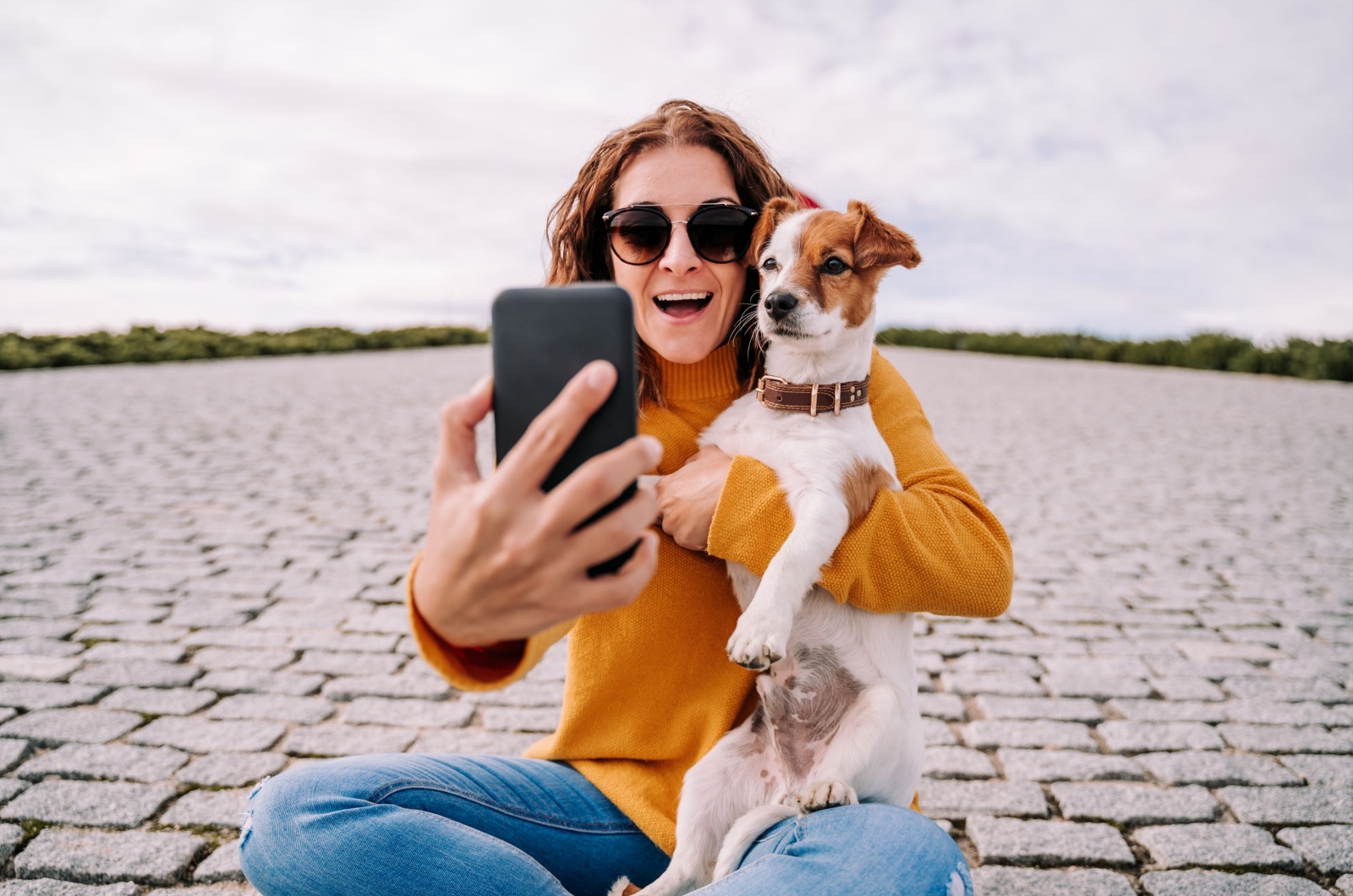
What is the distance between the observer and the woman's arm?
114 cm

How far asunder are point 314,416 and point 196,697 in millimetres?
8868

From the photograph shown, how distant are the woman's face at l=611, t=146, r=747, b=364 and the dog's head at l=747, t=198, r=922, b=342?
141 mm

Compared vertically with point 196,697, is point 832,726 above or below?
above

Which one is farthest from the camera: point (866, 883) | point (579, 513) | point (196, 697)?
point (196, 697)

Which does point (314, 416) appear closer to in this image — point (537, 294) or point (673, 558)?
point (673, 558)

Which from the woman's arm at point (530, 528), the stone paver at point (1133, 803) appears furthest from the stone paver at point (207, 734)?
the stone paver at point (1133, 803)

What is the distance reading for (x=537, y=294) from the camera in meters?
1.29

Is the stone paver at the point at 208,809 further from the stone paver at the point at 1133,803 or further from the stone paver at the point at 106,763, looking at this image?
the stone paver at the point at 1133,803

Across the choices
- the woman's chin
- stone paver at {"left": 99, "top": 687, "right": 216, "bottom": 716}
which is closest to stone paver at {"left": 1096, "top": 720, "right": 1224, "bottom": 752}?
the woman's chin

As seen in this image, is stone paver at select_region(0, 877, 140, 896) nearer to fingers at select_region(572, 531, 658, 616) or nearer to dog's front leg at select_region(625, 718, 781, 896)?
dog's front leg at select_region(625, 718, 781, 896)

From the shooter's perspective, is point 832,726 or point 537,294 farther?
point 832,726

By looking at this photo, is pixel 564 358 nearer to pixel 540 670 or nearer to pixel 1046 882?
pixel 1046 882

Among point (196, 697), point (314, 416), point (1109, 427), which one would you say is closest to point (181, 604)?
point (196, 697)

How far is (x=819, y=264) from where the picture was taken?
254 centimetres
